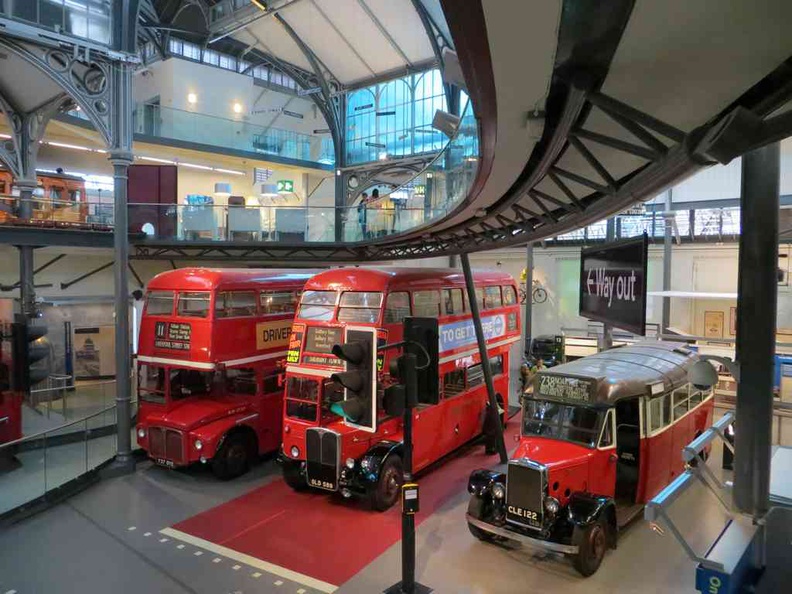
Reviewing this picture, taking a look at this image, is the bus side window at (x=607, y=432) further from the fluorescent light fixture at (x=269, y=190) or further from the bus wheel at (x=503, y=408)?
the fluorescent light fixture at (x=269, y=190)

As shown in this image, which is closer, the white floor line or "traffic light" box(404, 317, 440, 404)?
"traffic light" box(404, 317, 440, 404)

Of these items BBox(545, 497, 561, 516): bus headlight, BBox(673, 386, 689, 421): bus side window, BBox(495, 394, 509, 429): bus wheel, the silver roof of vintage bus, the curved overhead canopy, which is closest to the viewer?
BBox(545, 497, 561, 516): bus headlight

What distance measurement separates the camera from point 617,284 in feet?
17.2

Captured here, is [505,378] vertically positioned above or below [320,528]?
above

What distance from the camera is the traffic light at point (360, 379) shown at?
17.5ft

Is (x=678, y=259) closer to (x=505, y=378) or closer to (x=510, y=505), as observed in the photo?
(x=505, y=378)

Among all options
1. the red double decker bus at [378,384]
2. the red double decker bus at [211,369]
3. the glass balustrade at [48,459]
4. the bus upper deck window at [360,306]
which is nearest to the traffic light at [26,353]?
the glass balustrade at [48,459]

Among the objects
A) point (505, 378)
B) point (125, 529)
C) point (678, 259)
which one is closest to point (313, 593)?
point (125, 529)

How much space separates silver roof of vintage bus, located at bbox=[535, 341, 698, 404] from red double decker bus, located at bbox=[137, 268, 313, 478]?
227 inches

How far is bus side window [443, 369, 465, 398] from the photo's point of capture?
10812 millimetres

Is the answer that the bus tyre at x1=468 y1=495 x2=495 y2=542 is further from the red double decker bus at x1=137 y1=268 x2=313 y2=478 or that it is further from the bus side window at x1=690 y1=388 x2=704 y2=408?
the red double decker bus at x1=137 y1=268 x2=313 y2=478

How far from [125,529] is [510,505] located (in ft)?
19.4

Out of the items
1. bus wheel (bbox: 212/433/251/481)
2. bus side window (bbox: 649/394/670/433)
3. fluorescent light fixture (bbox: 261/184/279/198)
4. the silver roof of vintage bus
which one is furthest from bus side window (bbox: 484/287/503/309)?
fluorescent light fixture (bbox: 261/184/279/198)

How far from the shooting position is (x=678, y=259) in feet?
68.8
